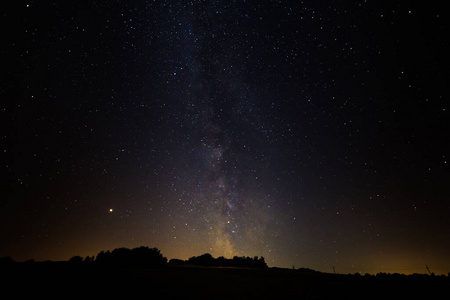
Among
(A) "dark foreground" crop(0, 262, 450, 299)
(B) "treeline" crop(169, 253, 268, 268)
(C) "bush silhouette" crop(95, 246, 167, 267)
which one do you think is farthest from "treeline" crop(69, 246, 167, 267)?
(A) "dark foreground" crop(0, 262, 450, 299)

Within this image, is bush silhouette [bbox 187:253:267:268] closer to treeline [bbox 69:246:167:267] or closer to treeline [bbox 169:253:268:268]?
treeline [bbox 169:253:268:268]

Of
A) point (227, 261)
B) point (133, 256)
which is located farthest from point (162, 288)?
point (227, 261)

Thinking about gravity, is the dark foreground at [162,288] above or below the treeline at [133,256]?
below

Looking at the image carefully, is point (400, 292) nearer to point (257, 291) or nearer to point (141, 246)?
point (257, 291)

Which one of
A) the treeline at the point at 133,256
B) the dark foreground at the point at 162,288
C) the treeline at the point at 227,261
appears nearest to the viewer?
the dark foreground at the point at 162,288

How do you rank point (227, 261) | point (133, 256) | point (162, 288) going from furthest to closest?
point (227, 261) → point (133, 256) → point (162, 288)

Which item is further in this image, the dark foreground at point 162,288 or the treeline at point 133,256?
the treeline at point 133,256

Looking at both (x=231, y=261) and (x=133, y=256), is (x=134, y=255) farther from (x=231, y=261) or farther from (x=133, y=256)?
(x=231, y=261)

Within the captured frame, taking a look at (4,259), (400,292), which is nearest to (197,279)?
(400,292)

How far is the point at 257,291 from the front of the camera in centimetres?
1001

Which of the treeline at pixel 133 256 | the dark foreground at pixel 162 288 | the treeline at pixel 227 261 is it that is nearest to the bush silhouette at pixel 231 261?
the treeline at pixel 227 261

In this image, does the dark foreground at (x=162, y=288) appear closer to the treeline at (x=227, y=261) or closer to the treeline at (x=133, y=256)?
the treeline at (x=133, y=256)

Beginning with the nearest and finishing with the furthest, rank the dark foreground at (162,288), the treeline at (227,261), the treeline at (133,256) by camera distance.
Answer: the dark foreground at (162,288) → the treeline at (133,256) → the treeline at (227,261)

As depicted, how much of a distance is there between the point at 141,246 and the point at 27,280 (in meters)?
12.4
